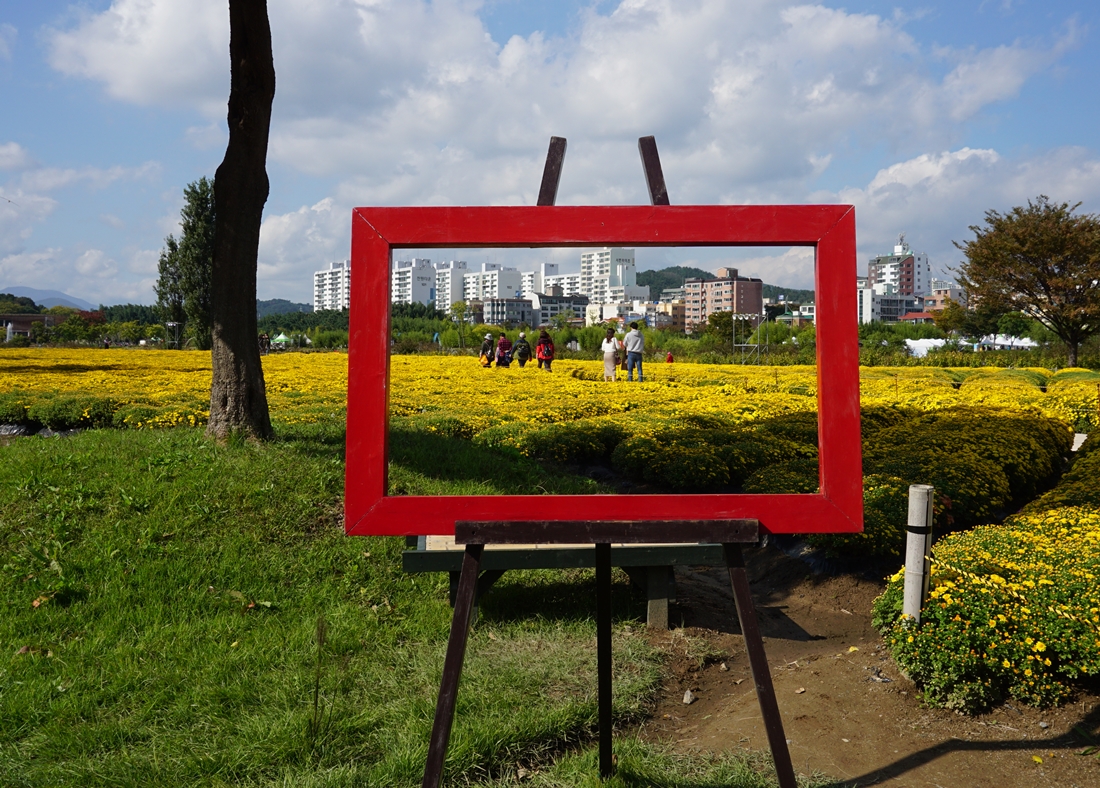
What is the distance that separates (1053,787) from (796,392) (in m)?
4.83

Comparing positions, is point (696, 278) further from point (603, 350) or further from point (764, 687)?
point (603, 350)

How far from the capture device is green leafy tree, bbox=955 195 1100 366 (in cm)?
2358

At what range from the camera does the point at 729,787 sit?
3.09m

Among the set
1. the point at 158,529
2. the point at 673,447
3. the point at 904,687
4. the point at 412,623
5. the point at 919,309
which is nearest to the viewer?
the point at 904,687

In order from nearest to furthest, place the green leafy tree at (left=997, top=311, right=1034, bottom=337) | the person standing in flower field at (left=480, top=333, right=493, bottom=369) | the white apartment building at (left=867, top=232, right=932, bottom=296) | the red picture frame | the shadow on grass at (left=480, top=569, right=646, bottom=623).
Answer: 1. the red picture frame
2. the shadow on grass at (left=480, top=569, right=646, bottom=623)
3. the person standing in flower field at (left=480, top=333, right=493, bottom=369)
4. the green leafy tree at (left=997, top=311, right=1034, bottom=337)
5. the white apartment building at (left=867, top=232, right=932, bottom=296)

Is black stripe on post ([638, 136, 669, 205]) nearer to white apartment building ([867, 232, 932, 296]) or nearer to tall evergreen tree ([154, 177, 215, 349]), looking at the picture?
tall evergreen tree ([154, 177, 215, 349])

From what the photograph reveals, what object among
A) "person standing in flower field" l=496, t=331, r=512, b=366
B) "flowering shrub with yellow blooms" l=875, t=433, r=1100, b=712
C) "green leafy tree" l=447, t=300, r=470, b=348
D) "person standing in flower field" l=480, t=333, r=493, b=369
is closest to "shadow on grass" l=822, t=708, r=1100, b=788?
"flowering shrub with yellow blooms" l=875, t=433, r=1100, b=712

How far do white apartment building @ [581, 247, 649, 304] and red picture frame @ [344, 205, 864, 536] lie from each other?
272mm

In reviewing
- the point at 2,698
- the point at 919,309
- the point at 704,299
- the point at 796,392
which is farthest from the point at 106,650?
the point at 919,309

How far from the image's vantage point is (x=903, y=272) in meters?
162

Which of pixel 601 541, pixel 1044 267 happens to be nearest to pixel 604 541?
pixel 601 541

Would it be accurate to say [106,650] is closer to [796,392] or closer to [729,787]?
[729,787]

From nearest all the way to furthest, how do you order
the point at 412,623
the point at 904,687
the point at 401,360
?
1. the point at 904,687
2. the point at 412,623
3. the point at 401,360

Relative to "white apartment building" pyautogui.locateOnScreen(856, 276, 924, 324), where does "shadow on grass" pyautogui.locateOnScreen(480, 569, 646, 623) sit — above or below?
below
